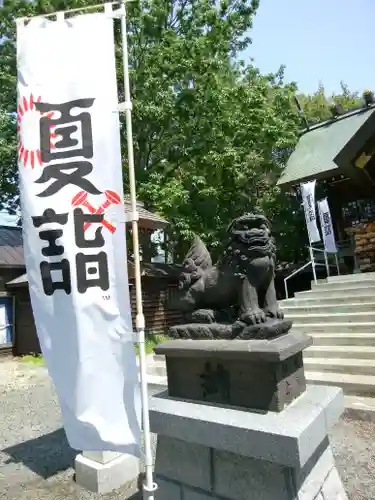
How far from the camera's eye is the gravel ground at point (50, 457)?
4074 millimetres

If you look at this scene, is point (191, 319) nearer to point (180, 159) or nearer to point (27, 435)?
point (27, 435)

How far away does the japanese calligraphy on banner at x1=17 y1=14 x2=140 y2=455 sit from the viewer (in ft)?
9.64

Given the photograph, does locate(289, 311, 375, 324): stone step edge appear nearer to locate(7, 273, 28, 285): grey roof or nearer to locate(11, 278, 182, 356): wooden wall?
locate(11, 278, 182, 356): wooden wall

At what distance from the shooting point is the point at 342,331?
833cm

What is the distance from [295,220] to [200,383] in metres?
14.9

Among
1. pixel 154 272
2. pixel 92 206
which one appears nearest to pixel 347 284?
pixel 154 272

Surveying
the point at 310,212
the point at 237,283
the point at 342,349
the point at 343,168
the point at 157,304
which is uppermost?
the point at 343,168

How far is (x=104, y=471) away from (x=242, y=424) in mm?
2304

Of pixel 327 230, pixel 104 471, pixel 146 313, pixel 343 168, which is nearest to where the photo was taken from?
pixel 104 471

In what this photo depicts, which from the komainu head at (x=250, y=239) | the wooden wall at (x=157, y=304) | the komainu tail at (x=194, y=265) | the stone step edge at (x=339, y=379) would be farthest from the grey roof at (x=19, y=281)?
the komainu head at (x=250, y=239)

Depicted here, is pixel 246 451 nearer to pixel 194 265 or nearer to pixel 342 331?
pixel 194 265

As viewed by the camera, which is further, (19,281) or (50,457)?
(19,281)

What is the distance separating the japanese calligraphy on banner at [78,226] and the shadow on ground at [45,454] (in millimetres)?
2525

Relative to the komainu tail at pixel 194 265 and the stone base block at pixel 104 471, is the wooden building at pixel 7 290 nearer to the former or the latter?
the stone base block at pixel 104 471
